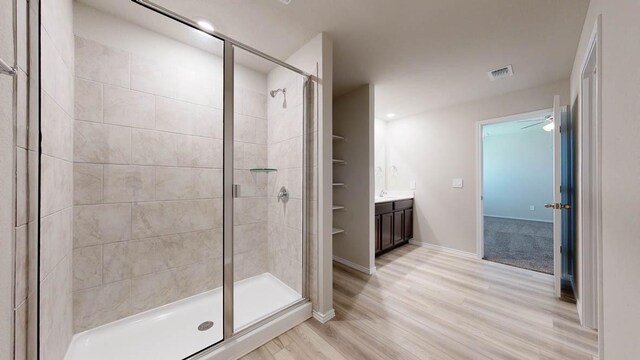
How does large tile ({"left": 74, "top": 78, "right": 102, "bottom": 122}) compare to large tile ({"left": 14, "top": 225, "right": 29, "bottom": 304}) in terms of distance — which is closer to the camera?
large tile ({"left": 14, "top": 225, "right": 29, "bottom": 304})

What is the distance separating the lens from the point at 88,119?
1545mm

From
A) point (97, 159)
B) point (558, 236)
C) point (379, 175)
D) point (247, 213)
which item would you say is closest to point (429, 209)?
point (379, 175)

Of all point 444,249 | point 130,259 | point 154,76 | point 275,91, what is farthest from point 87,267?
point 444,249

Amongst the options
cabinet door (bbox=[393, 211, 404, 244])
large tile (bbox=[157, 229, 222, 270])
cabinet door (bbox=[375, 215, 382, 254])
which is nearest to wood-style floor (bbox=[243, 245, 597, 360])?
cabinet door (bbox=[375, 215, 382, 254])

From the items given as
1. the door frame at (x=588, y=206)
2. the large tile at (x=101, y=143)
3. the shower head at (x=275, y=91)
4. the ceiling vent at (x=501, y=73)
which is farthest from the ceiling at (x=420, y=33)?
the large tile at (x=101, y=143)

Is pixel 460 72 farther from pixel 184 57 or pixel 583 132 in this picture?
pixel 184 57

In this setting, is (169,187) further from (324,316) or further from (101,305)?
(324,316)

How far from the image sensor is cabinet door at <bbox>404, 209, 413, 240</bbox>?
149 inches

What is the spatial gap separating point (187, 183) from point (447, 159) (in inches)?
145

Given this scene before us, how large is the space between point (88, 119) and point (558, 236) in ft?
13.6

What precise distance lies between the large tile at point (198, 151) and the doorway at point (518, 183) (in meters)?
4.74

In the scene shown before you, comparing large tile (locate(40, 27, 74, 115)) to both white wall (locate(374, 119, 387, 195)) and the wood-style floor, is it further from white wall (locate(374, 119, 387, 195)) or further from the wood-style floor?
white wall (locate(374, 119, 387, 195))

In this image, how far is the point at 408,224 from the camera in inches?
152

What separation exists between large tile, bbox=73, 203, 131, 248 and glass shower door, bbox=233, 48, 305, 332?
814 millimetres
